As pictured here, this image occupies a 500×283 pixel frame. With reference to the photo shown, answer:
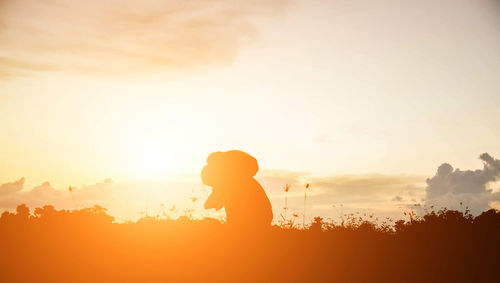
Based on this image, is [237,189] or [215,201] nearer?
[237,189]

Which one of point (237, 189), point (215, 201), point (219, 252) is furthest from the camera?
point (215, 201)

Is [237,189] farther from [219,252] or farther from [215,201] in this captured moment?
[219,252]

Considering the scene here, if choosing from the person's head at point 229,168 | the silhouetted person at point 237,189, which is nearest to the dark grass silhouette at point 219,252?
the silhouetted person at point 237,189

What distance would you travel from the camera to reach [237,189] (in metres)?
12.4

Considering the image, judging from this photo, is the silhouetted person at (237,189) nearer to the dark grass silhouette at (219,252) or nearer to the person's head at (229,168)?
the person's head at (229,168)

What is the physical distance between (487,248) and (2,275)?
10695mm

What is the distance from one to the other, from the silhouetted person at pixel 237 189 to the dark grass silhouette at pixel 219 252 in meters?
0.51

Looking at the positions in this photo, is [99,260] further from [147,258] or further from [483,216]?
[483,216]

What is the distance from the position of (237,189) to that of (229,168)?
1.94ft

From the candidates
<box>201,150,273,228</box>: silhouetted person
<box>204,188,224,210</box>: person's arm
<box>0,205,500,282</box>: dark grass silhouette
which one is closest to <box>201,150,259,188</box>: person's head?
<box>201,150,273,228</box>: silhouetted person

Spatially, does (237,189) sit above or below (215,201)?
above

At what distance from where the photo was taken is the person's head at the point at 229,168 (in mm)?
12477

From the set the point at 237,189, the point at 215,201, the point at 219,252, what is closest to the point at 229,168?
the point at 237,189

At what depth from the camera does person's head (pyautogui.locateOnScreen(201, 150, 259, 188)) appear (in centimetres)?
1248
